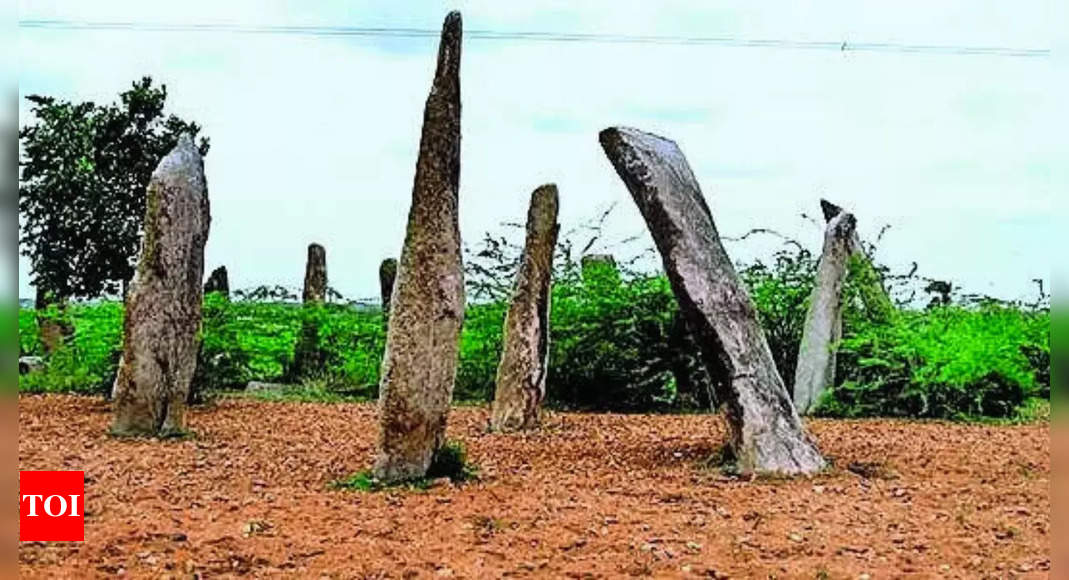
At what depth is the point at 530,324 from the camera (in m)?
12.2

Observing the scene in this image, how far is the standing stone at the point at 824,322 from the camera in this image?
14.7 meters

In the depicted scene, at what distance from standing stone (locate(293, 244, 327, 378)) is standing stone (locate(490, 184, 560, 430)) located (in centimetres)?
624

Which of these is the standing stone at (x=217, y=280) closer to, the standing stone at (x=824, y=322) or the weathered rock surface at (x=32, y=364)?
the weathered rock surface at (x=32, y=364)

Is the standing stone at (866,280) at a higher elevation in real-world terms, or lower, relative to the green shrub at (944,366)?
higher

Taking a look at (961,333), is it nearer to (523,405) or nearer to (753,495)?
(523,405)

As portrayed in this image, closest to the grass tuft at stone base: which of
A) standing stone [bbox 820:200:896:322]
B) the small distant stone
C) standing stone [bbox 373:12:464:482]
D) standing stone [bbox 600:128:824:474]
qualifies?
standing stone [bbox 373:12:464:482]

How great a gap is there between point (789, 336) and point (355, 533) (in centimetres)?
1006

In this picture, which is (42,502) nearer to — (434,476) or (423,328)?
(423,328)

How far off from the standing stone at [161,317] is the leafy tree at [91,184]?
16.4 feet

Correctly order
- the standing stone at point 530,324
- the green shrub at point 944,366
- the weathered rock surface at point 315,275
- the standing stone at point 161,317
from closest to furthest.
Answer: the standing stone at point 161,317
the standing stone at point 530,324
the green shrub at point 944,366
the weathered rock surface at point 315,275

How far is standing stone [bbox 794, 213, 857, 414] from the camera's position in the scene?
14703mm

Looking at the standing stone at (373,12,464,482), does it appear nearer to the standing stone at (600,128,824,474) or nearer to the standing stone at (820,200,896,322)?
the standing stone at (600,128,824,474)

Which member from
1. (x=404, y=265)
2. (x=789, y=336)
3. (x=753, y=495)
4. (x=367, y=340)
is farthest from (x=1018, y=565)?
(x=367, y=340)

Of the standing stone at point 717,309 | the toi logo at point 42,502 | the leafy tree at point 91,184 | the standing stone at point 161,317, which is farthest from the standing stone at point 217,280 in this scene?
the toi logo at point 42,502
